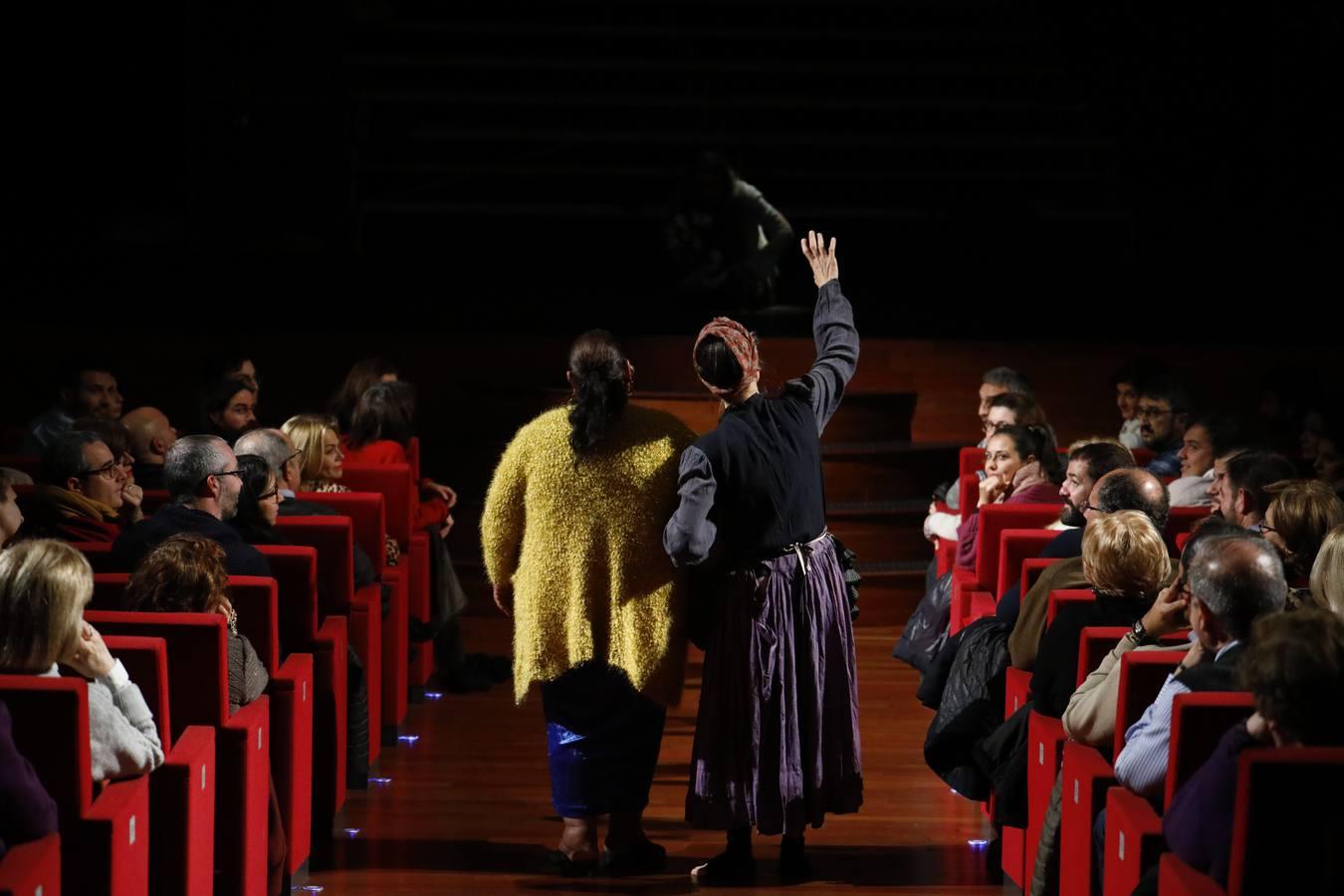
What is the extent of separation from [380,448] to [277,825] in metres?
2.06

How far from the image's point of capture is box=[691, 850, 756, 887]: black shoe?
3537 millimetres

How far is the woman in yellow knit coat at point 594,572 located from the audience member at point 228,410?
1.86m

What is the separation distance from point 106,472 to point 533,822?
1.21 metres

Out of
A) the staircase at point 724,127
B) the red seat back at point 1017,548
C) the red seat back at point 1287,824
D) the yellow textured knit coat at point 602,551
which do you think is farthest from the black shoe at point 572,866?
the staircase at point 724,127

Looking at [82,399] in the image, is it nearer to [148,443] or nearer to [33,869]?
[148,443]

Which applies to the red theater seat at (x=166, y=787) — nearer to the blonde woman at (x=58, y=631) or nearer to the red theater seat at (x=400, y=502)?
the blonde woman at (x=58, y=631)

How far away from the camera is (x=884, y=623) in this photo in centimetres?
631

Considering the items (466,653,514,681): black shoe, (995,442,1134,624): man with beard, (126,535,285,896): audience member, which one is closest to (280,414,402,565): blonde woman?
(466,653,514,681): black shoe

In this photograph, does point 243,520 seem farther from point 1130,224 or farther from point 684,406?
point 1130,224

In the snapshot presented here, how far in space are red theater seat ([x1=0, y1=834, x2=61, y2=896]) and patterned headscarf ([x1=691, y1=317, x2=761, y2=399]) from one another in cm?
153

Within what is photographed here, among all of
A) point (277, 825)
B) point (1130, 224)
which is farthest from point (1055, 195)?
point (277, 825)

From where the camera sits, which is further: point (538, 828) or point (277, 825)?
point (538, 828)

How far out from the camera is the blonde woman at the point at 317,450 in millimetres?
4730

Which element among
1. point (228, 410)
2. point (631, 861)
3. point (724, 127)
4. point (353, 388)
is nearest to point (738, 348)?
point (631, 861)
